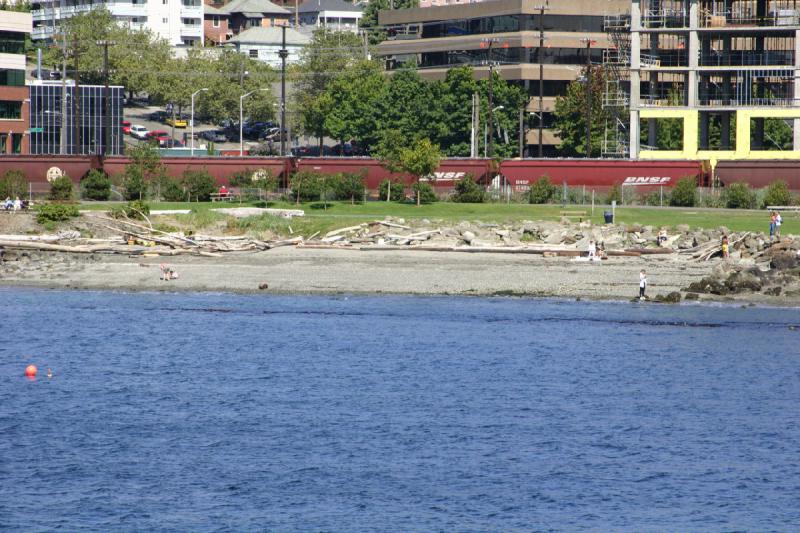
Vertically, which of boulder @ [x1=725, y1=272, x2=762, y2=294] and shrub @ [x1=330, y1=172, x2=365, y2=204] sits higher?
shrub @ [x1=330, y1=172, x2=365, y2=204]

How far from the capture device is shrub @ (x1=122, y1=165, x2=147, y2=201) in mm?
88188

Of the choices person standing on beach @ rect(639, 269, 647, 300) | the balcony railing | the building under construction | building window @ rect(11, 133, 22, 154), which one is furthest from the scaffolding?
building window @ rect(11, 133, 22, 154)

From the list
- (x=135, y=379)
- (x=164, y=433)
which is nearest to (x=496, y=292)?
(x=135, y=379)

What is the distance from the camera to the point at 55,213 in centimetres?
7550

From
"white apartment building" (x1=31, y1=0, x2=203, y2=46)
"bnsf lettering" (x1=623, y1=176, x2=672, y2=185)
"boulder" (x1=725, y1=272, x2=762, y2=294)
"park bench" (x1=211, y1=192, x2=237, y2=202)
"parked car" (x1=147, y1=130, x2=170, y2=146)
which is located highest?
"white apartment building" (x1=31, y1=0, x2=203, y2=46)

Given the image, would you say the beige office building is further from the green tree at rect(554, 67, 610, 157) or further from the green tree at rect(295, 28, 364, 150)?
the green tree at rect(295, 28, 364, 150)

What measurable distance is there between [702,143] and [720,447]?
241 feet

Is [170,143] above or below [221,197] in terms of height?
above

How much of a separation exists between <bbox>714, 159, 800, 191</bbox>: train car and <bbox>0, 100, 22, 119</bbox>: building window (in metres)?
67.9

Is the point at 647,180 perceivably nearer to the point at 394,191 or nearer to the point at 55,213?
the point at 394,191

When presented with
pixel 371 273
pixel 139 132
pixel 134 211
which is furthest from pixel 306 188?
pixel 139 132

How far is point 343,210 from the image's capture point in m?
82.9

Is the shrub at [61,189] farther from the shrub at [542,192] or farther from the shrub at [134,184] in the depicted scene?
the shrub at [542,192]

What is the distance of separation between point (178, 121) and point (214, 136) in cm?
679
